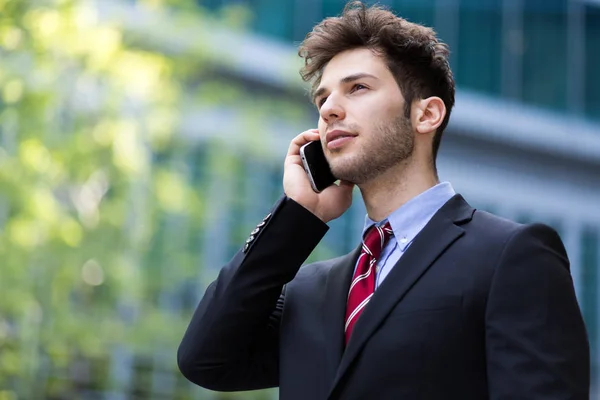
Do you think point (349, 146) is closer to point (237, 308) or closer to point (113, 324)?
point (237, 308)

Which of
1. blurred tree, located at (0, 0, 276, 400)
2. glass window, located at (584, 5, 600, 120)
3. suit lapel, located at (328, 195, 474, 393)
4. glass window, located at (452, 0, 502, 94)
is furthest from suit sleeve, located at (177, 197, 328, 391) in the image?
glass window, located at (584, 5, 600, 120)

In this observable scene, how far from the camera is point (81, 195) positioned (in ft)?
36.8

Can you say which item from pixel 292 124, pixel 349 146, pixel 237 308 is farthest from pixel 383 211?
pixel 292 124

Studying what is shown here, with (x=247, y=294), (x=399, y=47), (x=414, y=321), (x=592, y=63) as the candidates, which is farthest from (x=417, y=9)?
(x=414, y=321)

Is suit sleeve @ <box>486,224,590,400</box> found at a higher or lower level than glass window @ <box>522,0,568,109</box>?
lower

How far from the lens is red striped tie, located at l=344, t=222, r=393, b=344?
2.61m

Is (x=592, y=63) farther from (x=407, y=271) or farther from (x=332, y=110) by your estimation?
(x=407, y=271)

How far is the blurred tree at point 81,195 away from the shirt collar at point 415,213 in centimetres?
731

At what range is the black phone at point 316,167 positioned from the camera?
2.86 meters

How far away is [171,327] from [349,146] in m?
9.04

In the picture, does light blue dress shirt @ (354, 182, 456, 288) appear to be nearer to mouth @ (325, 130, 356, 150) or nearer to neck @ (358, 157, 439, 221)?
Result: neck @ (358, 157, 439, 221)

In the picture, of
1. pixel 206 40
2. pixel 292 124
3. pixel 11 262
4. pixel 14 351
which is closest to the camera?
pixel 11 262

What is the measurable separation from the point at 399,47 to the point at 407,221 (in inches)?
20.4

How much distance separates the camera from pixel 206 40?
39.9 ft
